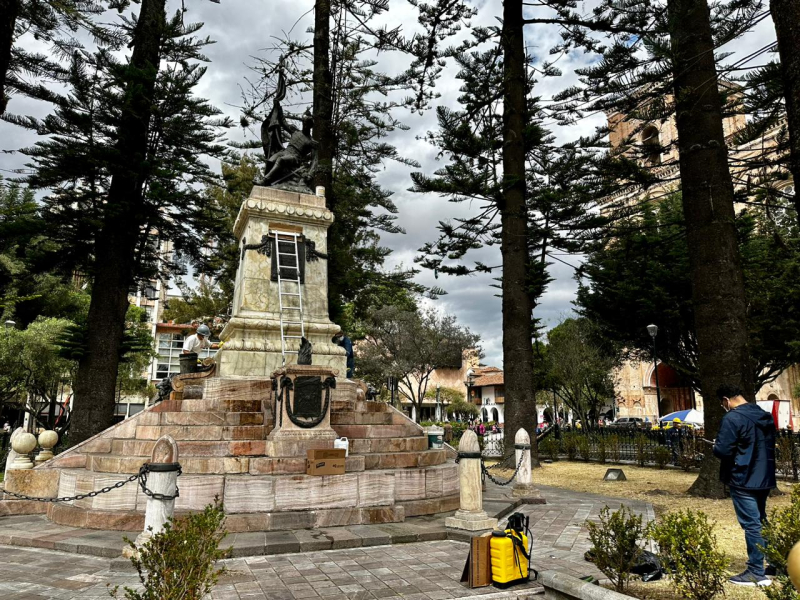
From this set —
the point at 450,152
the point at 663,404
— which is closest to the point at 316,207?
the point at 450,152

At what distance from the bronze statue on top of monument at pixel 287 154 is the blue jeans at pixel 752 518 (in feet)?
31.2

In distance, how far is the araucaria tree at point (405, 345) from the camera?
1335 inches

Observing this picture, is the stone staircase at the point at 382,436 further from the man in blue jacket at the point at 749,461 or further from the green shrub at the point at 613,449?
the green shrub at the point at 613,449

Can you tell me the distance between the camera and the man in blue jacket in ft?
15.6

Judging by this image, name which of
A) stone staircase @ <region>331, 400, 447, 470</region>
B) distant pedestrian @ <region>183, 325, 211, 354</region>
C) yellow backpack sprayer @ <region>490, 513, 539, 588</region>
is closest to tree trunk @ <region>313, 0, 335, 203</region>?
distant pedestrian @ <region>183, 325, 211, 354</region>

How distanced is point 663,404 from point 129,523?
4619 cm

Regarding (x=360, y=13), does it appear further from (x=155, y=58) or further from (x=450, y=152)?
(x=155, y=58)

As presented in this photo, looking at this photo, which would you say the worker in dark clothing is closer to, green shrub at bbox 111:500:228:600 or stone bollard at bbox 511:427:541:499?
A: stone bollard at bbox 511:427:541:499

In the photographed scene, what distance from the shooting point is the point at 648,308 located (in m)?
21.7

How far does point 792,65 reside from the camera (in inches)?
178

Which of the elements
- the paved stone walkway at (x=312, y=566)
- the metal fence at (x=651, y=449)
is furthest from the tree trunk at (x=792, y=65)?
the metal fence at (x=651, y=449)

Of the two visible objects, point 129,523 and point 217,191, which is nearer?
point 129,523

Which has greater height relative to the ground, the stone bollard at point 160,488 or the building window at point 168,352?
the building window at point 168,352

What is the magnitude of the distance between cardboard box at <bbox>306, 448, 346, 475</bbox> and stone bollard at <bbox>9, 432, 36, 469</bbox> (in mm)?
4734
